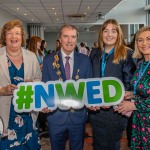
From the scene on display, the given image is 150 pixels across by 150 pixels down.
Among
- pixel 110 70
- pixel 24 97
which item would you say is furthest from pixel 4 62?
pixel 110 70

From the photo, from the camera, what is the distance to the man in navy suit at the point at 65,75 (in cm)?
215

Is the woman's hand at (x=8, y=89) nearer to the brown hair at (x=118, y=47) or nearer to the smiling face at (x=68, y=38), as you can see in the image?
the smiling face at (x=68, y=38)

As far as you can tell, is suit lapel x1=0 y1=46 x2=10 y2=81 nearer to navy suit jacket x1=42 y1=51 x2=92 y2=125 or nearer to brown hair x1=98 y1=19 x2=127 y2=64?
navy suit jacket x1=42 y1=51 x2=92 y2=125

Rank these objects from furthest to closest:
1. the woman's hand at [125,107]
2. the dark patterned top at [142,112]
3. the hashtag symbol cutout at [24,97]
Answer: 1. the hashtag symbol cutout at [24,97]
2. the woman's hand at [125,107]
3. the dark patterned top at [142,112]

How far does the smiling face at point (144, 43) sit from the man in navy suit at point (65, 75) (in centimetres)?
47

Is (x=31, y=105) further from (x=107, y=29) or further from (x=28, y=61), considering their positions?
(x=107, y=29)

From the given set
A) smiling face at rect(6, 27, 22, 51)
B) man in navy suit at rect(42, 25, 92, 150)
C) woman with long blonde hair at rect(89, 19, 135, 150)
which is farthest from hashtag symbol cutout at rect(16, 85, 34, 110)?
woman with long blonde hair at rect(89, 19, 135, 150)

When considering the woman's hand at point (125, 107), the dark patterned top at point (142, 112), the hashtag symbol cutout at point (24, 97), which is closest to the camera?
the dark patterned top at point (142, 112)

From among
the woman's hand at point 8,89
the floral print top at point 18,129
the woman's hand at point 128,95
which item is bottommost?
the floral print top at point 18,129

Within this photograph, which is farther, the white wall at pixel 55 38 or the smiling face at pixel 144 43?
the white wall at pixel 55 38

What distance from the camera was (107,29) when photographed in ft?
7.17

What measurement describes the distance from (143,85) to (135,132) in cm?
43

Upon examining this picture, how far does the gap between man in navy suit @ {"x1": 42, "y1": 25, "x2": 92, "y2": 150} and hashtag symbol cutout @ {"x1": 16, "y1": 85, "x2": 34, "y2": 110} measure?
0.51ft

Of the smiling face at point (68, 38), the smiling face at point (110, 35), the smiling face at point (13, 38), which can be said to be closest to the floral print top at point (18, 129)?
the smiling face at point (13, 38)
